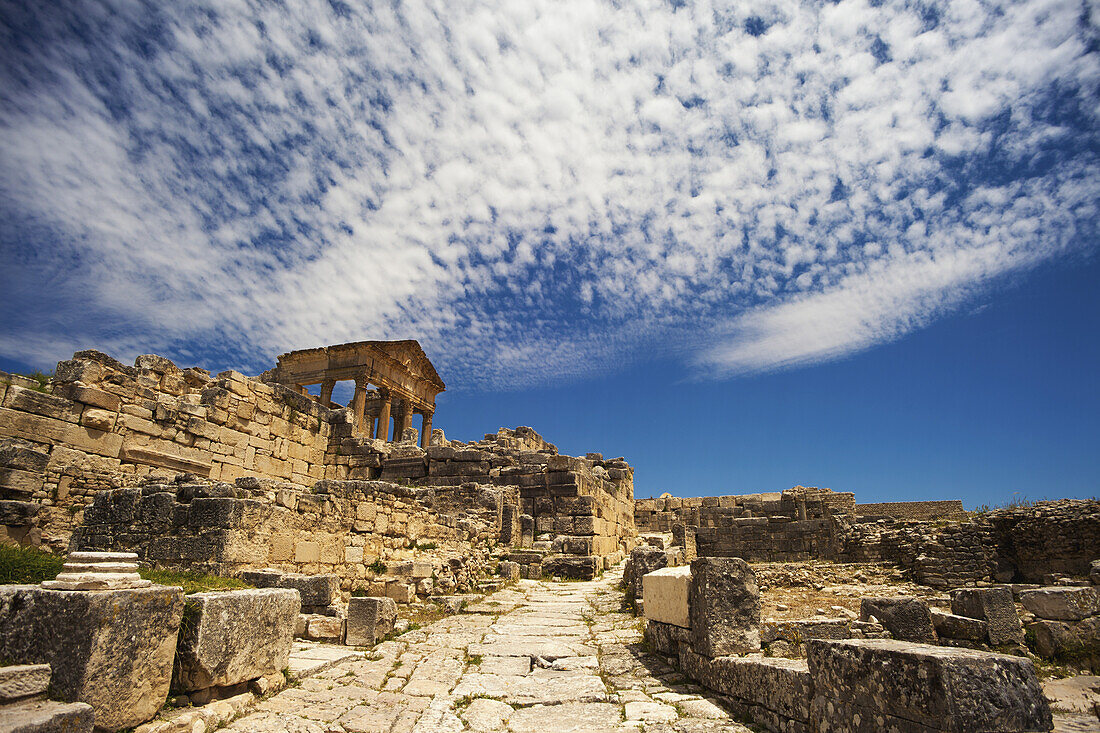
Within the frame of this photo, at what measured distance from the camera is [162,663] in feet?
11.1

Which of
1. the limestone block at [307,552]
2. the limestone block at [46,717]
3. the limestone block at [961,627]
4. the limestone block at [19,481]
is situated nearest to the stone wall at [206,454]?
the limestone block at [19,481]

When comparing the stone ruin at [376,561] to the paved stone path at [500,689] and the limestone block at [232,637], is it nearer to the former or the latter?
the limestone block at [232,637]

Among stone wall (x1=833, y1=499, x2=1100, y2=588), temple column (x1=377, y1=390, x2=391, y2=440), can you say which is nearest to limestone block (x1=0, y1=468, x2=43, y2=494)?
stone wall (x1=833, y1=499, x2=1100, y2=588)

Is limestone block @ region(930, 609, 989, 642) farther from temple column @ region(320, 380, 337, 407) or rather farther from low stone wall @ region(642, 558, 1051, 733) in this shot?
temple column @ region(320, 380, 337, 407)

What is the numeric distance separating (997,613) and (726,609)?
163 inches

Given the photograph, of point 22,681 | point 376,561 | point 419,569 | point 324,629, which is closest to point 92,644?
point 22,681

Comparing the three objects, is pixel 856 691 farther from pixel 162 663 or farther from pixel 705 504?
pixel 705 504

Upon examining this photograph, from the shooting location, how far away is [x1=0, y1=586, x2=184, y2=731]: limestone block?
292 centimetres

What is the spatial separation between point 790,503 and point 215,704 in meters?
16.7

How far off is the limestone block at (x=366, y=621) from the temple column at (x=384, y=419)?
20421 millimetres

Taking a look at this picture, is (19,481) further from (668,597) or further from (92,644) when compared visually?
(668,597)

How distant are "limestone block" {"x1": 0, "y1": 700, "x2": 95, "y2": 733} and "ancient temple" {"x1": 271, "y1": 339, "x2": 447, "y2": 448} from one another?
22267 millimetres

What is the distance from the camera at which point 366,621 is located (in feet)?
19.9

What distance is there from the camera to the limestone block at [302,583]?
583 centimetres
